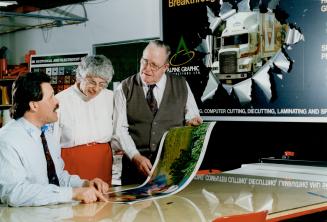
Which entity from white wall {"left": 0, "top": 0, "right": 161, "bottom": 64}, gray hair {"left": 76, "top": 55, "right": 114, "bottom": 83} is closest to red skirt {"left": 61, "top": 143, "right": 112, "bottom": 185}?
gray hair {"left": 76, "top": 55, "right": 114, "bottom": 83}

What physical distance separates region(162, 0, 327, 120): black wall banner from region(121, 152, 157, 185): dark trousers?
1.19 m

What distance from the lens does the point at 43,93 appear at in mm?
2506

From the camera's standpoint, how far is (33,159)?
94.2 inches

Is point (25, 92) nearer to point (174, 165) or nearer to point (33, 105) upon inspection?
point (33, 105)

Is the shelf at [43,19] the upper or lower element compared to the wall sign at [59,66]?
upper

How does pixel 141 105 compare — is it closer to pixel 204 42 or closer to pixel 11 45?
pixel 204 42

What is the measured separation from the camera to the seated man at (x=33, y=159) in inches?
86.7

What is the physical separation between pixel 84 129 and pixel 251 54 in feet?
5.57

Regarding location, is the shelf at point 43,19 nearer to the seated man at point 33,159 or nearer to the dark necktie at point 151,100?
the dark necktie at point 151,100

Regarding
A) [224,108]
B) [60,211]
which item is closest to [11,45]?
[224,108]

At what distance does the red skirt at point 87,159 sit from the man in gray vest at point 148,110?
0.16 m

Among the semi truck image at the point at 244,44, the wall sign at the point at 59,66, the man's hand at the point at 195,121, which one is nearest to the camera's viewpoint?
the man's hand at the point at 195,121

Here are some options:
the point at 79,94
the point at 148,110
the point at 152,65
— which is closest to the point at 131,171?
the point at 148,110

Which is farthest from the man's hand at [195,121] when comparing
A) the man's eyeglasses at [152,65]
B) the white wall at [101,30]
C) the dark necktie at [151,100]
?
the white wall at [101,30]
